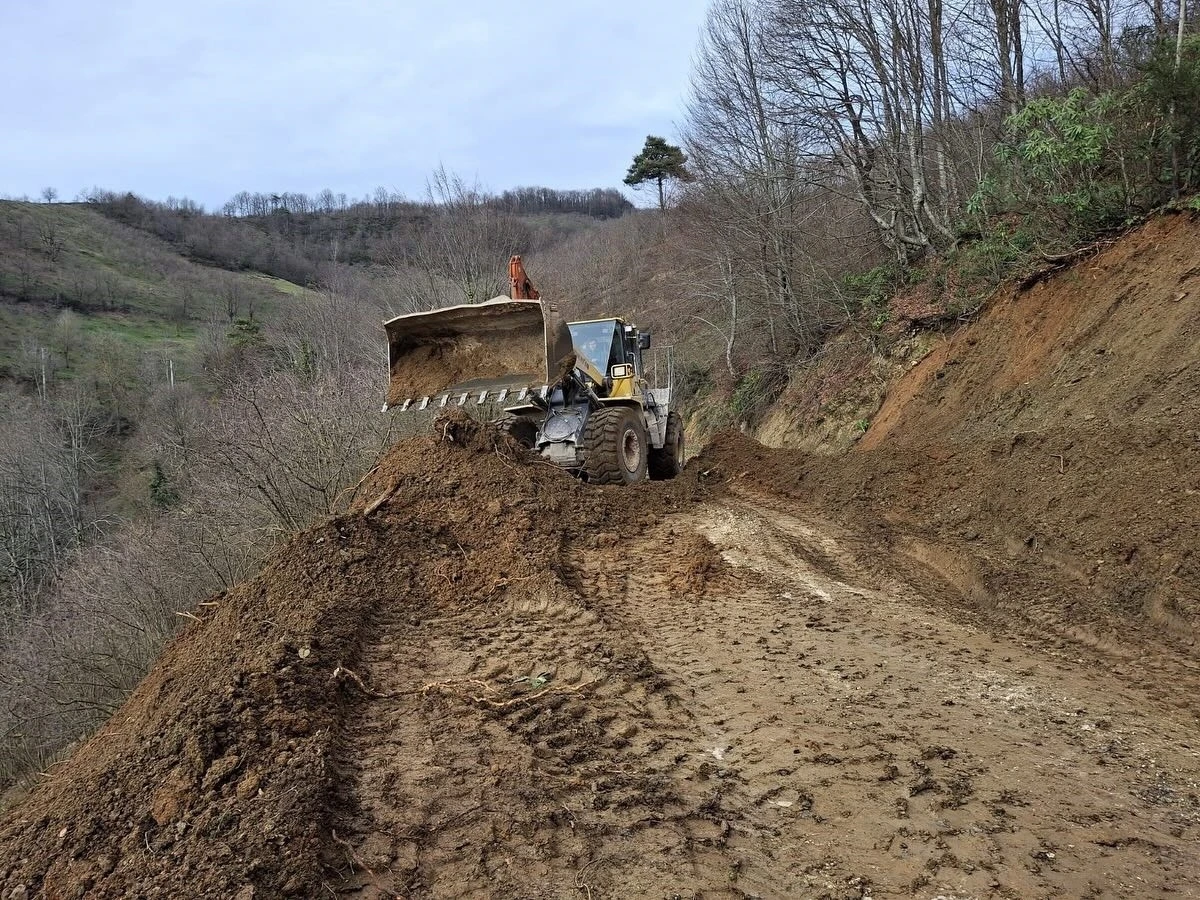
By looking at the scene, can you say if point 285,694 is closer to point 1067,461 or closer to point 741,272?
point 1067,461

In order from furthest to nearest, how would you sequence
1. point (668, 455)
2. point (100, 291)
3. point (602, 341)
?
point (100, 291) < point (668, 455) < point (602, 341)

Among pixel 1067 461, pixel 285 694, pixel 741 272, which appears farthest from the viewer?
pixel 741 272

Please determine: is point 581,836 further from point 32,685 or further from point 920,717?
point 32,685

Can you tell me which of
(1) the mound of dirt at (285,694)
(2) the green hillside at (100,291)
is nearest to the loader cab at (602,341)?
(1) the mound of dirt at (285,694)

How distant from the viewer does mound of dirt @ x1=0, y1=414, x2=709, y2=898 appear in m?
2.38

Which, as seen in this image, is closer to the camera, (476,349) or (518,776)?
(518,776)

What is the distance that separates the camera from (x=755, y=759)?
3217 millimetres

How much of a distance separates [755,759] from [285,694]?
2135 millimetres

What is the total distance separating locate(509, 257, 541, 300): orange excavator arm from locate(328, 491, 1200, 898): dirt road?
474 centimetres

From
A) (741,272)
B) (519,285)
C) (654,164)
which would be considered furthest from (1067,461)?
(654,164)

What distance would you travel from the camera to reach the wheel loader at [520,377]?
28.1 feet

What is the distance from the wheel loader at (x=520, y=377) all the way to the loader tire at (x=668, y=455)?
245 centimetres

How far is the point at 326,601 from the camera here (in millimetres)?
4641

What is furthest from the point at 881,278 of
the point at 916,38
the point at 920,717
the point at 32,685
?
the point at 32,685
